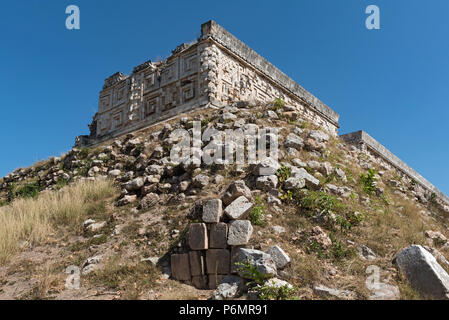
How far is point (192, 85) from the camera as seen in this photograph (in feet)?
39.4

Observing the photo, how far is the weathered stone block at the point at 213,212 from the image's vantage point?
14.5 feet

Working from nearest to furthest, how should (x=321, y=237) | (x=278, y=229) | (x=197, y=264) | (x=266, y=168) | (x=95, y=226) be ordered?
1. (x=197, y=264)
2. (x=321, y=237)
3. (x=278, y=229)
4. (x=266, y=168)
5. (x=95, y=226)

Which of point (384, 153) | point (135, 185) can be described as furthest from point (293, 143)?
point (384, 153)

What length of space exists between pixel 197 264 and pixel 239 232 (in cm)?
69

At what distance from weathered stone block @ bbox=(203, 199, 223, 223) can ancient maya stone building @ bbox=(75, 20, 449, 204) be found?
21.6 feet

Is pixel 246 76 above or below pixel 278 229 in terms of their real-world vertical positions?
Result: above

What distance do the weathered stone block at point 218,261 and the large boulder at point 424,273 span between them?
205 centimetres

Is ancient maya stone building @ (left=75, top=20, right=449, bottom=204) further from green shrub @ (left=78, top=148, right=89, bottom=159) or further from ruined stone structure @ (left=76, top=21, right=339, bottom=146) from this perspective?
green shrub @ (left=78, top=148, right=89, bottom=159)

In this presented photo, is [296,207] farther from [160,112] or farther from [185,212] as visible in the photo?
[160,112]

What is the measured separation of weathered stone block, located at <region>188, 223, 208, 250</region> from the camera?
431 centimetres

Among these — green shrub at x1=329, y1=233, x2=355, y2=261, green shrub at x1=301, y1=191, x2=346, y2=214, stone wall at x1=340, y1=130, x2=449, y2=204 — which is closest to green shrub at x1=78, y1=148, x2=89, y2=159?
green shrub at x1=301, y1=191, x2=346, y2=214

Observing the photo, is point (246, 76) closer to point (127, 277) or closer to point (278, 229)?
point (278, 229)

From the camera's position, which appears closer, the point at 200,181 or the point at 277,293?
the point at 277,293

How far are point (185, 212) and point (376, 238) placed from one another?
2.94 m
